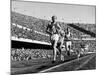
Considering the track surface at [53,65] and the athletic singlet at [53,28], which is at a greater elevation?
the athletic singlet at [53,28]

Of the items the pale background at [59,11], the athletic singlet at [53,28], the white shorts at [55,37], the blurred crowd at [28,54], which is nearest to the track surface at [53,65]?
the blurred crowd at [28,54]

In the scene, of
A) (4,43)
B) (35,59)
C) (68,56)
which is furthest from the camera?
(68,56)

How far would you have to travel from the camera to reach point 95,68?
3.78 m

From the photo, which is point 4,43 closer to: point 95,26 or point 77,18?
point 77,18

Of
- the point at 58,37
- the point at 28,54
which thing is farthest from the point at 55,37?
the point at 28,54

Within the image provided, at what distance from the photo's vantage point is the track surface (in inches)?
128

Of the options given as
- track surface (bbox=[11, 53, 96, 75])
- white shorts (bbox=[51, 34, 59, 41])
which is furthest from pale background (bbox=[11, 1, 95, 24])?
track surface (bbox=[11, 53, 96, 75])

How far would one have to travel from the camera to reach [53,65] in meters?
3.51

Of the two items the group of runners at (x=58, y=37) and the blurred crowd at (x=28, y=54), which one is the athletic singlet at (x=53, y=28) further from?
the blurred crowd at (x=28, y=54)

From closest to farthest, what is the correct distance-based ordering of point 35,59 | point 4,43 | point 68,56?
point 4,43
point 35,59
point 68,56

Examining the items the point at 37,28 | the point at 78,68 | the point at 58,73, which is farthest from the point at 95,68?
the point at 37,28

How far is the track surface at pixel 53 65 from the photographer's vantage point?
3252 millimetres

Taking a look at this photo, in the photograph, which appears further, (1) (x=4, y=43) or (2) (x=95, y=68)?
(2) (x=95, y=68)

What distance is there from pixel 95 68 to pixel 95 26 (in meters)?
0.73
